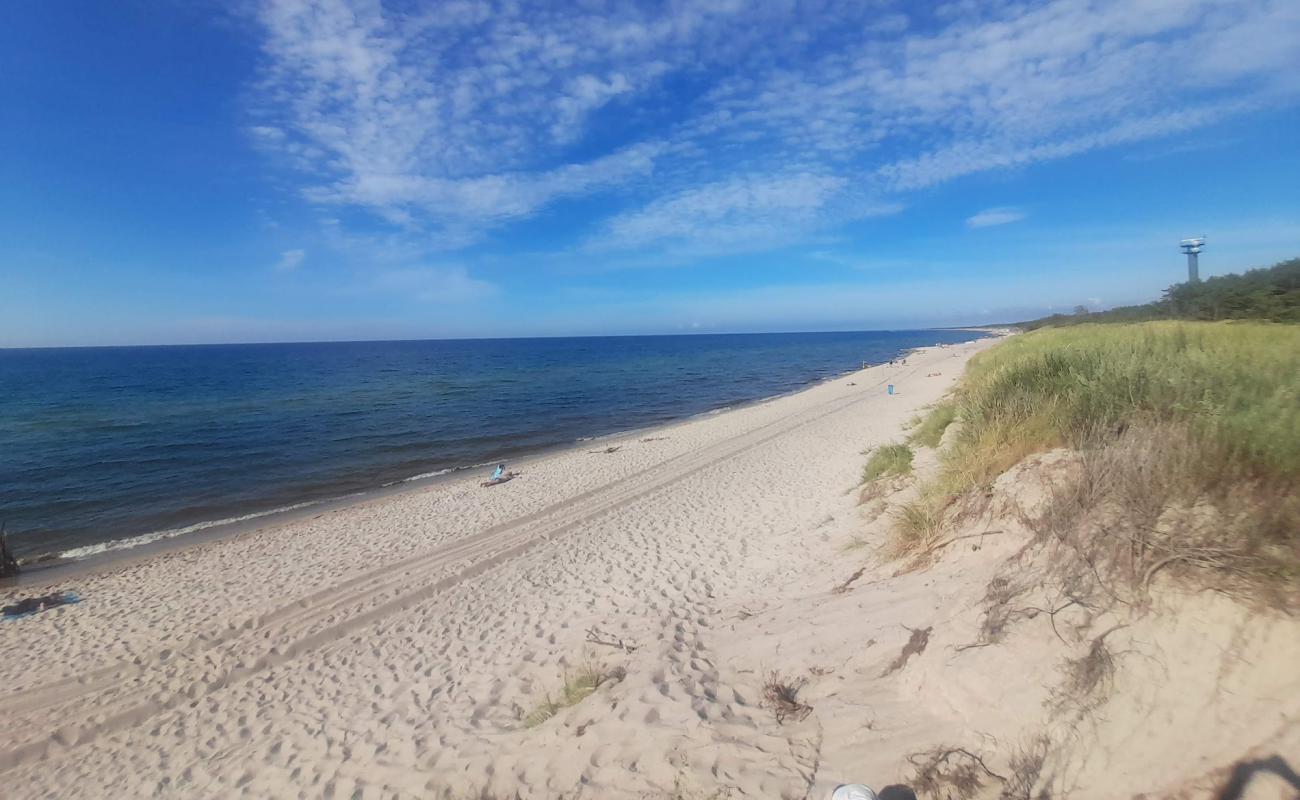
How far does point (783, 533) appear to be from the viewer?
8820 millimetres

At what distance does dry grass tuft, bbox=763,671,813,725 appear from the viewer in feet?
12.3

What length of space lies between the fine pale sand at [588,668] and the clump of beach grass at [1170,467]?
35 cm

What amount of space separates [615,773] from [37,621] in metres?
10.5

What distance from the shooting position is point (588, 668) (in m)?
5.21

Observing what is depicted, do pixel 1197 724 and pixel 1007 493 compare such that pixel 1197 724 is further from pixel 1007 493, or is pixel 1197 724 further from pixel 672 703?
pixel 672 703

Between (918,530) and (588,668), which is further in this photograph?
(918,530)

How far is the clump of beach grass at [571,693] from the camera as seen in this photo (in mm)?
4648

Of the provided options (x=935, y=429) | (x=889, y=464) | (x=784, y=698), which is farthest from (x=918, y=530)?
(x=935, y=429)

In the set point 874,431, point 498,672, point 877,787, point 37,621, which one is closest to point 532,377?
point 874,431

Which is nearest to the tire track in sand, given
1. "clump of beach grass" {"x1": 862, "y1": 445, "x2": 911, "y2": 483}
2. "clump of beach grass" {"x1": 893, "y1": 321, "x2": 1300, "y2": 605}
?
"clump of beach grass" {"x1": 862, "y1": 445, "x2": 911, "y2": 483}

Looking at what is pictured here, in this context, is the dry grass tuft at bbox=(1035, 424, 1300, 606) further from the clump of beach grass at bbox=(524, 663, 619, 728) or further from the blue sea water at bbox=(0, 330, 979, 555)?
the blue sea water at bbox=(0, 330, 979, 555)

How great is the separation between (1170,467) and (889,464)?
6.48m

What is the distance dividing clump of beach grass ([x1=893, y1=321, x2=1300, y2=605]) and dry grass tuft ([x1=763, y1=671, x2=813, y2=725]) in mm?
2019

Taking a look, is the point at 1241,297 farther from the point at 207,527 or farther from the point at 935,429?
the point at 207,527
